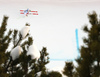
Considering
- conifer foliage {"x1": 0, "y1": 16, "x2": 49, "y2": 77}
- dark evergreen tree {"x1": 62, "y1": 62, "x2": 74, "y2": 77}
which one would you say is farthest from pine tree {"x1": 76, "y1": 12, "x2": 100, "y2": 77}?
conifer foliage {"x1": 0, "y1": 16, "x2": 49, "y2": 77}

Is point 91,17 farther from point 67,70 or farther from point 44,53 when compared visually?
point 44,53

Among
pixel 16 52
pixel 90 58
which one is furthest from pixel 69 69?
pixel 16 52

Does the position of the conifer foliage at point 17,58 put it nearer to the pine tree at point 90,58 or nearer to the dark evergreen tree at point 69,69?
the dark evergreen tree at point 69,69

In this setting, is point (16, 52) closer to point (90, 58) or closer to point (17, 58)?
point (17, 58)

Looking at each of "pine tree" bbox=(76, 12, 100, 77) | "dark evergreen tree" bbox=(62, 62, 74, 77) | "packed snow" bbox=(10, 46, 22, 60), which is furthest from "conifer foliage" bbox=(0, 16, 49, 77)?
"pine tree" bbox=(76, 12, 100, 77)

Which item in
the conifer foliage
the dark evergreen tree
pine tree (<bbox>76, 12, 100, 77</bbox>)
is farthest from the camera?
the conifer foliage

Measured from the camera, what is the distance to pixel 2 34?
213 centimetres

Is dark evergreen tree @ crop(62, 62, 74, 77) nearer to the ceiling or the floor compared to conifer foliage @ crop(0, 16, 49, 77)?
A: nearer to the floor

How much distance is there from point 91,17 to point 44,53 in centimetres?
126

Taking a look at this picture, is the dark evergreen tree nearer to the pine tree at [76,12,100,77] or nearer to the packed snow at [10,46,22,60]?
the pine tree at [76,12,100,77]

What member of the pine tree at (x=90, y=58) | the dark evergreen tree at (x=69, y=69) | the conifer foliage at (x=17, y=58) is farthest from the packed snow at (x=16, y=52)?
the pine tree at (x=90, y=58)

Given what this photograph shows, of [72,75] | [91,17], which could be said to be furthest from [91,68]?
[91,17]

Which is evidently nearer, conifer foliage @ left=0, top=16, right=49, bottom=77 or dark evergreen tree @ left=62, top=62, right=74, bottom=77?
A: dark evergreen tree @ left=62, top=62, right=74, bottom=77

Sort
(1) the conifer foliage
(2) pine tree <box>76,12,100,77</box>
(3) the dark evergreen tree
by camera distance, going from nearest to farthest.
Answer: (2) pine tree <box>76,12,100,77</box>
(3) the dark evergreen tree
(1) the conifer foliage
